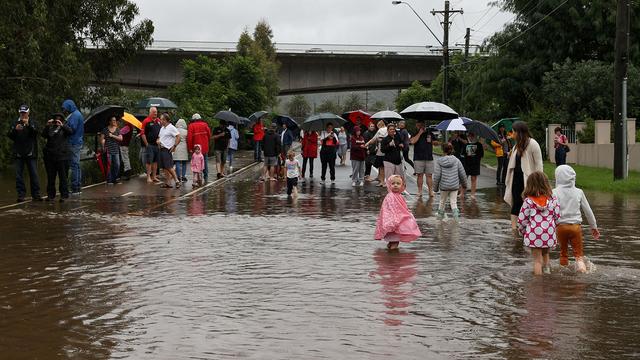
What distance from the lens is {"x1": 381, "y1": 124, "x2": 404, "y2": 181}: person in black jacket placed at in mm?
21703

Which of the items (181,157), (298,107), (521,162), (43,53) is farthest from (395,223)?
(298,107)

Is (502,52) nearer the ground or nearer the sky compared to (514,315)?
nearer the sky

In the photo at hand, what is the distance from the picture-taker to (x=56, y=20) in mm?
37688

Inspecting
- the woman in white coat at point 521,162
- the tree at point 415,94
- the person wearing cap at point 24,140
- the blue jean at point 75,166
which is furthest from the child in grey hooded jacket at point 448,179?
the tree at point 415,94

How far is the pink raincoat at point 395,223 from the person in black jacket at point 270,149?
529 inches

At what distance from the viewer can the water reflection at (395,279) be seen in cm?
828

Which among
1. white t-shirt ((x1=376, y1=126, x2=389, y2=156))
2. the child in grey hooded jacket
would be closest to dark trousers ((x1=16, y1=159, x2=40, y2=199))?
the child in grey hooded jacket

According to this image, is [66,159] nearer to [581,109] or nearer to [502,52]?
[581,109]

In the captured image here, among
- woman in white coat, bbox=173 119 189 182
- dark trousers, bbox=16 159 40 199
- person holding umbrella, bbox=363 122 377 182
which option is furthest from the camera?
person holding umbrella, bbox=363 122 377 182

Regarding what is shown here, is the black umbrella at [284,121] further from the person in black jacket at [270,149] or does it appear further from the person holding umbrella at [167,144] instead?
the person holding umbrella at [167,144]

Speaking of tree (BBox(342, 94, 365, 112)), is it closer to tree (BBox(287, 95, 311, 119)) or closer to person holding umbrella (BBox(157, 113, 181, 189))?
tree (BBox(287, 95, 311, 119))

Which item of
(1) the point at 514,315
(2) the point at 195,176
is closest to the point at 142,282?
(1) the point at 514,315

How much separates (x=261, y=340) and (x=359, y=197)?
14.4 m

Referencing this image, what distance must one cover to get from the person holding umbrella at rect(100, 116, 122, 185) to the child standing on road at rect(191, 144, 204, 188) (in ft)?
6.31
